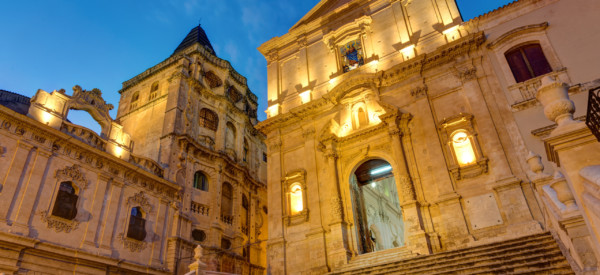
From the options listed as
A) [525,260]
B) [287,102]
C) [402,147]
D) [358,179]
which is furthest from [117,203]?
[525,260]

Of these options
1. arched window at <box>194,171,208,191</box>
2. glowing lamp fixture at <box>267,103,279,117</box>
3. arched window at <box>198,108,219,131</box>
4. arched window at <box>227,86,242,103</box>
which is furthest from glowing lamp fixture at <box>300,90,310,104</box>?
arched window at <box>227,86,242,103</box>

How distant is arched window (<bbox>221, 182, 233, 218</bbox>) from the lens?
25384 millimetres

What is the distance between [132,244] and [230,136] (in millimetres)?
12996

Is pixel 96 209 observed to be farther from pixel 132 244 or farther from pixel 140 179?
pixel 140 179

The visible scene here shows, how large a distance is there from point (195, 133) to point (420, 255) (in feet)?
61.6

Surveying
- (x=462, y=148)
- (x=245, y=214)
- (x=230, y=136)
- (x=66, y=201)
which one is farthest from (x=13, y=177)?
(x=462, y=148)

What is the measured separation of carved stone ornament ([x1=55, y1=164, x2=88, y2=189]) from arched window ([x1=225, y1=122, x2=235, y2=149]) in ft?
40.1

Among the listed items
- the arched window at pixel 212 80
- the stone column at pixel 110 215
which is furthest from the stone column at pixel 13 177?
the arched window at pixel 212 80

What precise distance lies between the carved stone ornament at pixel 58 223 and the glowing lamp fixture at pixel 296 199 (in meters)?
10.2

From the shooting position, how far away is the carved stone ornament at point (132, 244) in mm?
17808

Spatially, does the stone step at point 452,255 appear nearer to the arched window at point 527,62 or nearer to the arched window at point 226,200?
the arched window at point 527,62

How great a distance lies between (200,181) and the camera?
24.8 m

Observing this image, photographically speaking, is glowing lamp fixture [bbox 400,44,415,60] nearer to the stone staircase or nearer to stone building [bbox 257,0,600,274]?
stone building [bbox 257,0,600,274]

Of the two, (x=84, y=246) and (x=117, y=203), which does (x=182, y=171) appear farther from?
(x=84, y=246)
